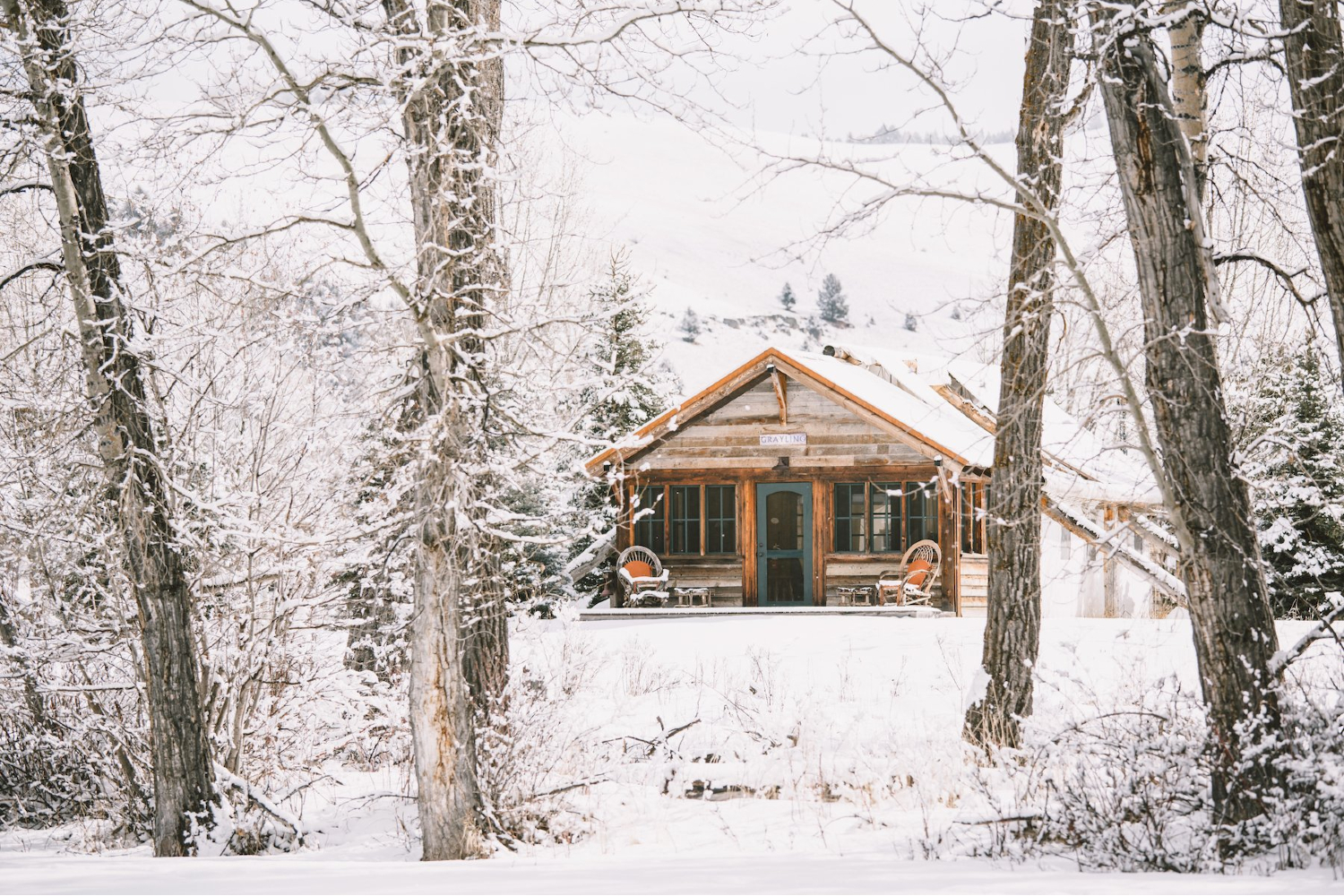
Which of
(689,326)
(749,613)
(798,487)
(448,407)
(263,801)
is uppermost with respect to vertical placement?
(689,326)

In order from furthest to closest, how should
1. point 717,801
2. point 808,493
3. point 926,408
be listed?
point 926,408 < point 808,493 < point 717,801

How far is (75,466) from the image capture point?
8641mm

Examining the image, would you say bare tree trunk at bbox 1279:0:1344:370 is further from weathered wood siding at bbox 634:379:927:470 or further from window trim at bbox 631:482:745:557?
window trim at bbox 631:482:745:557

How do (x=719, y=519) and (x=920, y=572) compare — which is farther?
(x=719, y=519)

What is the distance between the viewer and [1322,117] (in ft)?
18.7

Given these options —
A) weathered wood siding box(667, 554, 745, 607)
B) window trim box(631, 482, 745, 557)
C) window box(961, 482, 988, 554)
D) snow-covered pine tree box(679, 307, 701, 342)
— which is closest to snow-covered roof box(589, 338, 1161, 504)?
window box(961, 482, 988, 554)

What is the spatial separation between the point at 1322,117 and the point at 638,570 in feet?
59.3

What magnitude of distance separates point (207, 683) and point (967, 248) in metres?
165

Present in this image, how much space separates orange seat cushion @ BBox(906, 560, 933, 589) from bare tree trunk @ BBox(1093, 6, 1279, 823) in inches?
600

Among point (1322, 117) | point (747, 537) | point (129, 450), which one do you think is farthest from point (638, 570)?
point (1322, 117)

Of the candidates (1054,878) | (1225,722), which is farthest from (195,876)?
(1225,722)

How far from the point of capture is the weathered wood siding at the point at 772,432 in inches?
879

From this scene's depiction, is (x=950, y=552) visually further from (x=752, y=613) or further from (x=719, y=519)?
(x=719, y=519)

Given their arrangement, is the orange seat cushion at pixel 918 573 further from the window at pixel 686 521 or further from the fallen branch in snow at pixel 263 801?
the fallen branch in snow at pixel 263 801
